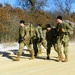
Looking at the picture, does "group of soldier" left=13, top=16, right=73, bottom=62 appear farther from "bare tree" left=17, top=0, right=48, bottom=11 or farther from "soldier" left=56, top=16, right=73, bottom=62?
"bare tree" left=17, top=0, right=48, bottom=11

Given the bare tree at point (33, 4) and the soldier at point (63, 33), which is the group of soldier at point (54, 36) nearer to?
the soldier at point (63, 33)

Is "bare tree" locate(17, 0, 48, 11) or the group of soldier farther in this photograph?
"bare tree" locate(17, 0, 48, 11)

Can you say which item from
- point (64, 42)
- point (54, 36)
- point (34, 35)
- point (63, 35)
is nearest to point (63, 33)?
point (63, 35)

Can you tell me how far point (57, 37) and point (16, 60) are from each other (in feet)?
6.62

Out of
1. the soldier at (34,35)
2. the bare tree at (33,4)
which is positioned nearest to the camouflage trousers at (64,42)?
the soldier at (34,35)

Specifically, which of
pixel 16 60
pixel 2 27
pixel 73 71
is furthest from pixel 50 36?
pixel 2 27

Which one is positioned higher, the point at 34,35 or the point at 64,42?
the point at 34,35

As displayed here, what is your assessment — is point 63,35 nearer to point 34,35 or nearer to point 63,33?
point 63,33

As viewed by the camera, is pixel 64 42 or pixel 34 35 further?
pixel 34 35

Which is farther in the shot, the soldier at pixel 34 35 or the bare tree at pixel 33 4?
the bare tree at pixel 33 4

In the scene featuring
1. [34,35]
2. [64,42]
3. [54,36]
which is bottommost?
[64,42]

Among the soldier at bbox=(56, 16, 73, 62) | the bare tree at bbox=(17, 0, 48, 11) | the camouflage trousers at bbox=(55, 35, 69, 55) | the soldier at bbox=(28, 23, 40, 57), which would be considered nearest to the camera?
the soldier at bbox=(56, 16, 73, 62)

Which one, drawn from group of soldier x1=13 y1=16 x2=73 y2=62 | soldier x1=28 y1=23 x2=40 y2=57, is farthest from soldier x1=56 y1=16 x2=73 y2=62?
soldier x1=28 y1=23 x2=40 y2=57

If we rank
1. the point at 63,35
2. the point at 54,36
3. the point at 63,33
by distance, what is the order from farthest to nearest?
the point at 54,36 → the point at 63,35 → the point at 63,33
